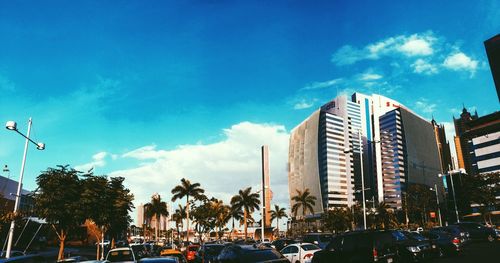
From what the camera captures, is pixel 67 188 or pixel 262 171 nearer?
pixel 67 188

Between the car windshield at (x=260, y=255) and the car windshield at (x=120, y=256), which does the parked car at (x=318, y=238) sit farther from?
the car windshield at (x=260, y=255)

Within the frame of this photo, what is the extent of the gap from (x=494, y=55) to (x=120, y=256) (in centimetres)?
14682

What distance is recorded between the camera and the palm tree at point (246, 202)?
79062 mm

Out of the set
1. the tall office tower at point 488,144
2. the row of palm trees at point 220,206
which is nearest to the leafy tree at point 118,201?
the row of palm trees at point 220,206

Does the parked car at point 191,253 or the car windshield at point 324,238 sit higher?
the car windshield at point 324,238

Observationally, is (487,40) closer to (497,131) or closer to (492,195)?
(497,131)

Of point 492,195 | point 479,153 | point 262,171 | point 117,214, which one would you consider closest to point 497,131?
point 479,153

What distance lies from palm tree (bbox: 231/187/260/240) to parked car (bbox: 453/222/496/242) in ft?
177

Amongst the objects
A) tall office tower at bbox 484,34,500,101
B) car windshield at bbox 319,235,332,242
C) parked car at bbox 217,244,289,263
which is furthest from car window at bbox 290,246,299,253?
tall office tower at bbox 484,34,500,101

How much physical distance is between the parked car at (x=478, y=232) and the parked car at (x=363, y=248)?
19.0 meters

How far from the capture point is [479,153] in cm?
11775

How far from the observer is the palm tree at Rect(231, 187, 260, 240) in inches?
3113

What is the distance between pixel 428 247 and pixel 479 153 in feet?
406

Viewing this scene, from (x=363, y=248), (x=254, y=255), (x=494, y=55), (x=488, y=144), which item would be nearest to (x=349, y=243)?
(x=363, y=248)
